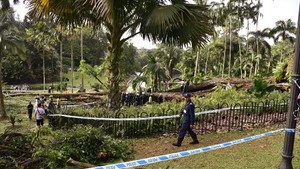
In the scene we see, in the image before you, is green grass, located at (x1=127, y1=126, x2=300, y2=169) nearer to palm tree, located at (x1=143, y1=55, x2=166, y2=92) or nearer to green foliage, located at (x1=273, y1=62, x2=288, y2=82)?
green foliage, located at (x1=273, y1=62, x2=288, y2=82)

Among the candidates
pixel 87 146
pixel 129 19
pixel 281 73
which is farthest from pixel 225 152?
pixel 281 73

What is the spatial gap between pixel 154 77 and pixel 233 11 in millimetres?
14484

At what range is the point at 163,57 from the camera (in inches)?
1368

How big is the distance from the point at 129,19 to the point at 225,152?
5336 mm

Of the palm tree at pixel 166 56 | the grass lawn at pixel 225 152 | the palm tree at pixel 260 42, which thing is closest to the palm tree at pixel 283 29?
the palm tree at pixel 260 42

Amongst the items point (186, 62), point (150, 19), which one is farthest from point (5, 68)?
point (150, 19)

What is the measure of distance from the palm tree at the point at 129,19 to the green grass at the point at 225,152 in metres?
2.89

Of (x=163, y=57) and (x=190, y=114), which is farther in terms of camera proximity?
(x=163, y=57)

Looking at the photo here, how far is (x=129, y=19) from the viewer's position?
7598mm

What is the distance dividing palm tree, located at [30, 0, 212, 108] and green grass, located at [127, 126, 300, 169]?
289cm

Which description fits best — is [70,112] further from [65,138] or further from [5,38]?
[5,38]

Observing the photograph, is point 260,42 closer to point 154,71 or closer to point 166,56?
point 166,56

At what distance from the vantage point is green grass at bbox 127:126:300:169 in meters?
4.19

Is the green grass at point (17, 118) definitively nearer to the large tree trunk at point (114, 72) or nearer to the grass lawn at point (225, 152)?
the large tree trunk at point (114, 72)
